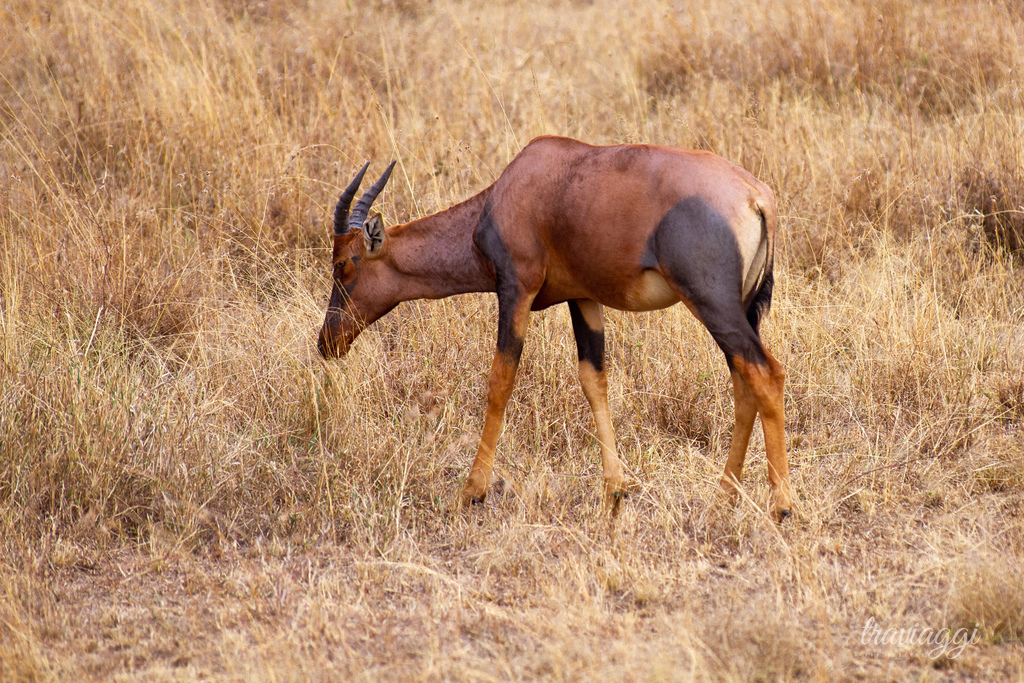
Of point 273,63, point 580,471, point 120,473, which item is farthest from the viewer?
point 273,63

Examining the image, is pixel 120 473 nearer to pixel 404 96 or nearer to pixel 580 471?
pixel 580 471

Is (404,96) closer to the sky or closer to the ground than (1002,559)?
closer to the sky

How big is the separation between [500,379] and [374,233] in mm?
1165

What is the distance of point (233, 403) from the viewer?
20.1ft

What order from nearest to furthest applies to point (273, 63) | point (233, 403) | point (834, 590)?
point (834, 590) → point (233, 403) → point (273, 63)

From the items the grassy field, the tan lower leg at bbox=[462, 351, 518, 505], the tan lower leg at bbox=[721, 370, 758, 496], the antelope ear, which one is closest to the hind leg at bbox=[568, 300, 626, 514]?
the grassy field

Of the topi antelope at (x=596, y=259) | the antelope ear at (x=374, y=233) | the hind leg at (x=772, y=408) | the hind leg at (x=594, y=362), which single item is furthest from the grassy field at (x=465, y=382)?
the antelope ear at (x=374, y=233)

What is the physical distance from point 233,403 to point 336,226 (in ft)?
4.31

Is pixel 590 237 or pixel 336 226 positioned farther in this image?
pixel 336 226

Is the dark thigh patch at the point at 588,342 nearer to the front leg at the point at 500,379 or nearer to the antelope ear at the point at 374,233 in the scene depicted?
the front leg at the point at 500,379

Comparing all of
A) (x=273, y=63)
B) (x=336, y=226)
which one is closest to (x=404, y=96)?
(x=273, y=63)

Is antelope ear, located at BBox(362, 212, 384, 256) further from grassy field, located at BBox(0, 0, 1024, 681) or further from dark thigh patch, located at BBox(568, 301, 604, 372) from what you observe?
dark thigh patch, located at BBox(568, 301, 604, 372)

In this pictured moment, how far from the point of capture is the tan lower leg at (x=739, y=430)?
501 centimetres

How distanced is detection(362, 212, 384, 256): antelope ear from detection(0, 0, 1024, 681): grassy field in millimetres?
905
